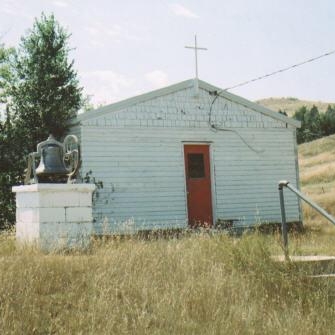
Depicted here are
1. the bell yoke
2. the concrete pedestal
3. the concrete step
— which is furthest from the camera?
the bell yoke

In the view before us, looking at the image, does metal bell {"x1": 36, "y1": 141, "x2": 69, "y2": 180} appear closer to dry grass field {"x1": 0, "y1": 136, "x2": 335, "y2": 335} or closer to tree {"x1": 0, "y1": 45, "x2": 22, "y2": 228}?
dry grass field {"x1": 0, "y1": 136, "x2": 335, "y2": 335}

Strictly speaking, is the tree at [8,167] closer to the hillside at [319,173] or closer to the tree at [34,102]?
the tree at [34,102]

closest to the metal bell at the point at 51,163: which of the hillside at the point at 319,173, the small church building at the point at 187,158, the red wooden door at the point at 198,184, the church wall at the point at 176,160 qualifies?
the church wall at the point at 176,160

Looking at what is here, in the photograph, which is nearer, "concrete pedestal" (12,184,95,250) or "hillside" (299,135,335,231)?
"concrete pedestal" (12,184,95,250)

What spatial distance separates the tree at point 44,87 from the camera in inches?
570

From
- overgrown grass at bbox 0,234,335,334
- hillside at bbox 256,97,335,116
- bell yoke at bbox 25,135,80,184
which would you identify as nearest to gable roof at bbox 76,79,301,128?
bell yoke at bbox 25,135,80,184

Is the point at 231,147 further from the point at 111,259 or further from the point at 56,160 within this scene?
the point at 111,259

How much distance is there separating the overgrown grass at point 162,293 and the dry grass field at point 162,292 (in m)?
0.01

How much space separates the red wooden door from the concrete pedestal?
21.9 feet

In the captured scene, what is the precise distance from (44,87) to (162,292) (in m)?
10.1

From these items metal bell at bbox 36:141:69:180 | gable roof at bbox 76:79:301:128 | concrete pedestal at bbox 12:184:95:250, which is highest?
gable roof at bbox 76:79:301:128

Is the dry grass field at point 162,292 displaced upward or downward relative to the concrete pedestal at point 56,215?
downward

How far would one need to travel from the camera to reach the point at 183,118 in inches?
583

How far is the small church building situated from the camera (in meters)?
13.7
